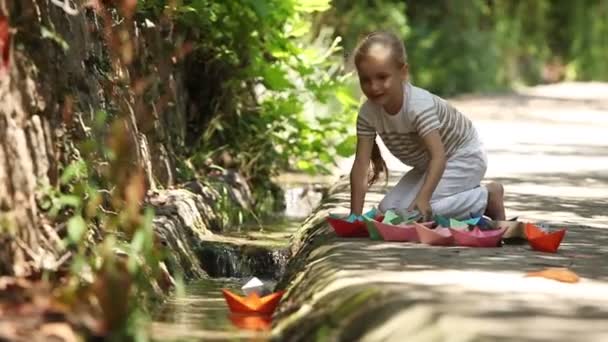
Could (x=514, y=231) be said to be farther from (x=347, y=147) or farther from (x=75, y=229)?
(x=347, y=147)

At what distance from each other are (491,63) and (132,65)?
Result: 82.3 ft

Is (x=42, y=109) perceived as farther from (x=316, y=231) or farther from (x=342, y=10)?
(x=342, y=10)

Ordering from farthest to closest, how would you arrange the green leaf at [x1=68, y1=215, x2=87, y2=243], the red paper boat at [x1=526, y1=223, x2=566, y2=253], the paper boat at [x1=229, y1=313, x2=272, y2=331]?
1. the red paper boat at [x1=526, y1=223, x2=566, y2=253]
2. the paper boat at [x1=229, y1=313, x2=272, y2=331]
3. the green leaf at [x1=68, y1=215, x2=87, y2=243]

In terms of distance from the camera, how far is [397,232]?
7.57m

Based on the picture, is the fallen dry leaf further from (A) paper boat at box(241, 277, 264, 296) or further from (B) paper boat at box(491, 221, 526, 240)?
(A) paper boat at box(241, 277, 264, 296)

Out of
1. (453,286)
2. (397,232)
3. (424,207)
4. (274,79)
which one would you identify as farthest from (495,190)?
(274,79)

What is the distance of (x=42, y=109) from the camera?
6.66 m

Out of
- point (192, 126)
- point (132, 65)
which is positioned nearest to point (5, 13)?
point (132, 65)

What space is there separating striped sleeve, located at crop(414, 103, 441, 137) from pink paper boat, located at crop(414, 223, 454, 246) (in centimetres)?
82

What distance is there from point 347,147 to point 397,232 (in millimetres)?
4759

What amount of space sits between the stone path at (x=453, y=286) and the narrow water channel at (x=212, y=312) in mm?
186

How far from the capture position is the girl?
8031mm

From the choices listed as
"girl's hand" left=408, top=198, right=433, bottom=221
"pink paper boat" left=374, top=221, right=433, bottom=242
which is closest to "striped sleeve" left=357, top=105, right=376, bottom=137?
"girl's hand" left=408, top=198, right=433, bottom=221

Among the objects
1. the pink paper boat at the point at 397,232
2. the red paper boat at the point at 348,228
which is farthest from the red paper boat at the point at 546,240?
the red paper boat at the point at 348,228
